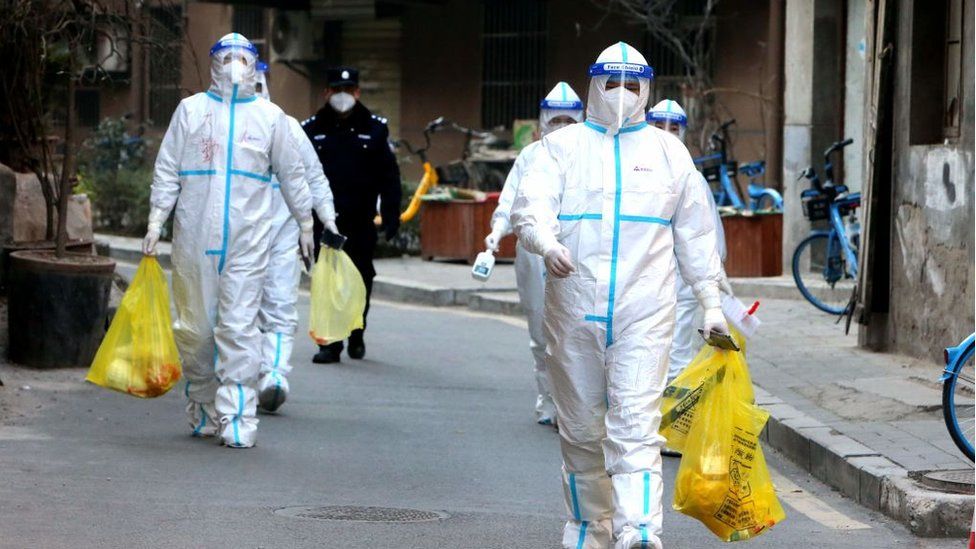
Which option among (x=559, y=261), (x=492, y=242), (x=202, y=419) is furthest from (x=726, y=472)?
(x=202, y=419)

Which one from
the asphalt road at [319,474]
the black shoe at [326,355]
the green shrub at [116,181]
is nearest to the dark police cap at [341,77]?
the black shoe at [326,355]

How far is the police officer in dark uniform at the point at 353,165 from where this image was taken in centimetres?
1156

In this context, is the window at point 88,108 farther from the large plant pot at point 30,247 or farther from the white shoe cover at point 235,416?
the white shoe cover at point 235,416

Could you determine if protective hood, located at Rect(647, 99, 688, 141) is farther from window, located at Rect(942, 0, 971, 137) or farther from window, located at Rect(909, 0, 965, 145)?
window, located at Rect(909, 0, 965, 145)

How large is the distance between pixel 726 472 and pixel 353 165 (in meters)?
6.31

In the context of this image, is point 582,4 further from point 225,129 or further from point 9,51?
point 225,129

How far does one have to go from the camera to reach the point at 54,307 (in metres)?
9.98

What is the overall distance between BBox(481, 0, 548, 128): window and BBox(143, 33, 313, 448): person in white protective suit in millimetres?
15146

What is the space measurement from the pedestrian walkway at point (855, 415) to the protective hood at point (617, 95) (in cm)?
201

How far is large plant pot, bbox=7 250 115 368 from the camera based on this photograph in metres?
9.93

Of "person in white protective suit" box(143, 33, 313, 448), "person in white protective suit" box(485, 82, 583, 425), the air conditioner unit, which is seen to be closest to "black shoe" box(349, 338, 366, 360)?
"person in white protective suit" box(485, 82, 583, 425)

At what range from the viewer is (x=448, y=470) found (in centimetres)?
776

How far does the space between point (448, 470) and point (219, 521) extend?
1.64 metres

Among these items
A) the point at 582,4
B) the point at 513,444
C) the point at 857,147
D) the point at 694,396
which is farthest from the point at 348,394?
the point at 582,4
